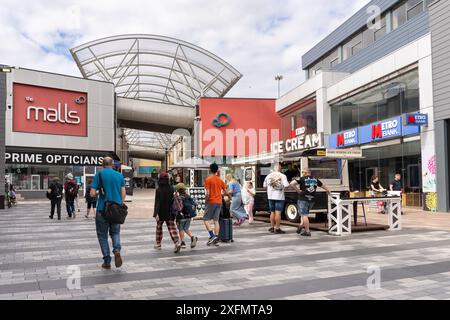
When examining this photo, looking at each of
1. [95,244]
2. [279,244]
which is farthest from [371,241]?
[95,244]

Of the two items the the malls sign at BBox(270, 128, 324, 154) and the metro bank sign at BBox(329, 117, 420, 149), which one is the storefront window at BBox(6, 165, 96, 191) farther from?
the metro bank sign at BBox(329, 117, 420, 149)

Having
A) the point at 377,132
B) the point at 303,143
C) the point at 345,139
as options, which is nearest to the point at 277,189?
the point at 303,143

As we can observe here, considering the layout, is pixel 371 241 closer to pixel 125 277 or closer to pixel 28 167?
pixel 125 277

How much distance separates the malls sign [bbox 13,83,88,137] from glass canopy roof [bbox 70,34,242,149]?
138 inches

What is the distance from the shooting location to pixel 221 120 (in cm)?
3478

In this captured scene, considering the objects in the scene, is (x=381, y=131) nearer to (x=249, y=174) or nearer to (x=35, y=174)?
(x=249, y=174)

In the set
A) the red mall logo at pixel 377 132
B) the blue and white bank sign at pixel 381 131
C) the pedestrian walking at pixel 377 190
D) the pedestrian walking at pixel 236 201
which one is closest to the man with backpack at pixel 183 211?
the pedestrian walking at pixel 236 201

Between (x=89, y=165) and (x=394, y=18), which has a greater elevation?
(x=394, y=18)

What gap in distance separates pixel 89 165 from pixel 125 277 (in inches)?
1176

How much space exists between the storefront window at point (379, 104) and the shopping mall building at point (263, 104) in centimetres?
6

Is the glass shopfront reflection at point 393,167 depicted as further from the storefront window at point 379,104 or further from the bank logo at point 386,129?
the storefront window at point 379,104

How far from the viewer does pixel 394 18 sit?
24.2 metres

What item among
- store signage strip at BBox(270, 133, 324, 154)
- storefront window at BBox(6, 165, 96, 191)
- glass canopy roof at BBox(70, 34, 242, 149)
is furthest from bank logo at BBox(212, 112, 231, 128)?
storefront window at BBox(6, 165, 96, 191)

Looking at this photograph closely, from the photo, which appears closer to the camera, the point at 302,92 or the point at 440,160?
the point at 440,160
